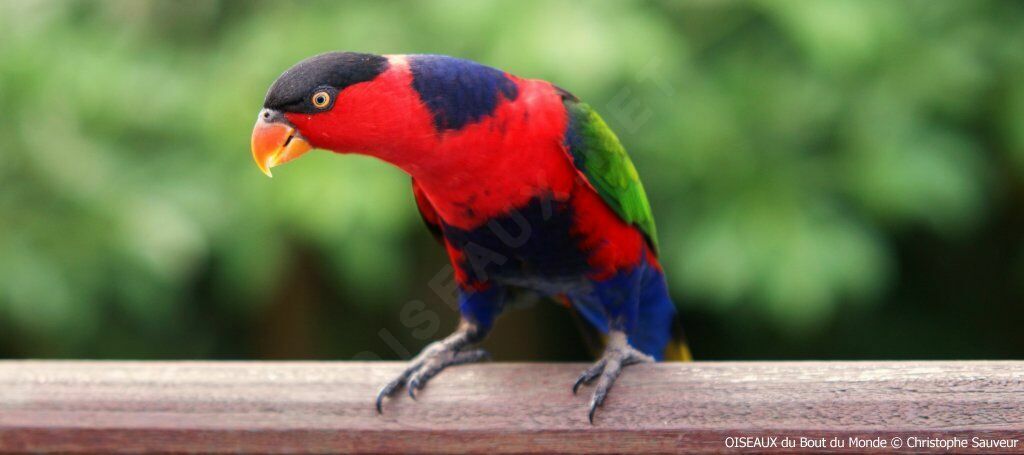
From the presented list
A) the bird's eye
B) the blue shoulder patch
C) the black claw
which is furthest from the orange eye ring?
the black claw

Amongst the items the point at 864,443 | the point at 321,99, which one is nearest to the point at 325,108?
the point at 321,99

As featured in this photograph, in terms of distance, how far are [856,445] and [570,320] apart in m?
1.88

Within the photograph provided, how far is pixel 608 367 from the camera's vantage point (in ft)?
4.69

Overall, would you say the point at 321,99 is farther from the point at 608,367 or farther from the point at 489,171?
the point at 608,367

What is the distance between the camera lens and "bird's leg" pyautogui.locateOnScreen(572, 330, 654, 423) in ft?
4.39

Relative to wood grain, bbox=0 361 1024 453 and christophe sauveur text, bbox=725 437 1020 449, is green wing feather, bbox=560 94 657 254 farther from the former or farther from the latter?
christophe sauveur text, bbox=725 437 1020 449

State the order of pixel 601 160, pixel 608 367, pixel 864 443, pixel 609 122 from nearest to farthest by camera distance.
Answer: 1. pixel 864 443
2. pixel 608 367
3. pixel 601 160
4. pixel 609 122

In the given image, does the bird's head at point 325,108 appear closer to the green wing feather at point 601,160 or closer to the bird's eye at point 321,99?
the bird's eye at point 321,99

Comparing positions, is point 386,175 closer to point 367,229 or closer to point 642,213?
point 367,229

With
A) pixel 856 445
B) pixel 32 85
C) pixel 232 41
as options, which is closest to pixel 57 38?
pixel 32 85

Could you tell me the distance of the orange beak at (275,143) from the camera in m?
1.29

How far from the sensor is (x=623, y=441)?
127cm

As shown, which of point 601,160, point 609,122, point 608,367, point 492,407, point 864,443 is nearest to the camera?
point 864,443

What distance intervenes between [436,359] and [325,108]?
530 mm
